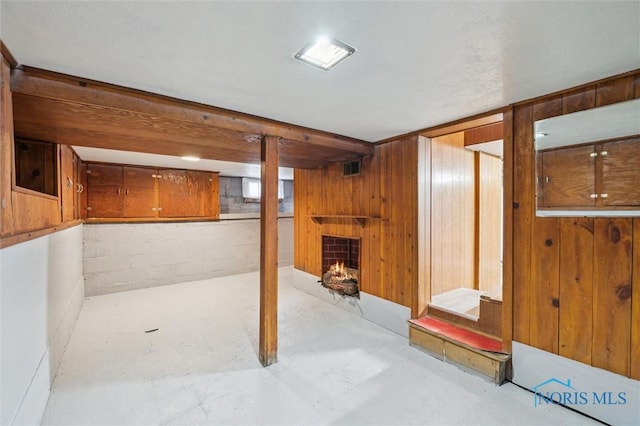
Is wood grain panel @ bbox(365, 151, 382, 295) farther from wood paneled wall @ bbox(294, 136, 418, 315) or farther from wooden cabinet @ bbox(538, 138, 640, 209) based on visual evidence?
wooden cabinet @ bbox(538, 138, 640, 209)

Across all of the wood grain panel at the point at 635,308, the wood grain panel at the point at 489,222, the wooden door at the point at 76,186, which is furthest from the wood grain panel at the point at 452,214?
the wooden door at the point at 76,186

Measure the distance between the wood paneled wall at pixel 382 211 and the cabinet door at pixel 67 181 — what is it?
3.00 metres

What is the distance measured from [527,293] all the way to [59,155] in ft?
14.8

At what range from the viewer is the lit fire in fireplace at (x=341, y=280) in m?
3.67

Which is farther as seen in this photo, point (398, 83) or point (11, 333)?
point (398, 83)

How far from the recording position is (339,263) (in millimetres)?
4367

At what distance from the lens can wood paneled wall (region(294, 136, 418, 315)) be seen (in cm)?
294

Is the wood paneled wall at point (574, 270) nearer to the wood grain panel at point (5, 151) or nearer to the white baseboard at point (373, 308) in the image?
the white baseboard at point (373, 308)

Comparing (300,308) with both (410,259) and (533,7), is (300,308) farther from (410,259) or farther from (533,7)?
(533,7)

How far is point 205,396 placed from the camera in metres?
2.01

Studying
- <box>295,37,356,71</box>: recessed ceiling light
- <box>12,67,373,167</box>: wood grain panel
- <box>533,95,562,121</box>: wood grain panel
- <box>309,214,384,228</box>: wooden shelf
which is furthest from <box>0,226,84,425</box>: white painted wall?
<box>533,95,562,121</box>: wood grain panel

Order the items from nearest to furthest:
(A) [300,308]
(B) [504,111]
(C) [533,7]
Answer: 1. (C) [533,7]
2. (B) [504,111]
3. (A) [300,308]

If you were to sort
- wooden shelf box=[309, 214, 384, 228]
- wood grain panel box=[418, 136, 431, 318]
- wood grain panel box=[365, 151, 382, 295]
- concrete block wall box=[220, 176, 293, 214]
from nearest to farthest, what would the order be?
1. wood grain panel box=[418, 136, 431, 318]
2. wood grain panel box=[365, 151, 382, 295]
3. wooden shelf box=[309, 214, 384, 228]
4. concrete block wall box=[220, 176, 293, 214]

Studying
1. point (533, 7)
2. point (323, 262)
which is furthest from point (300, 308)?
point (533, 7)
